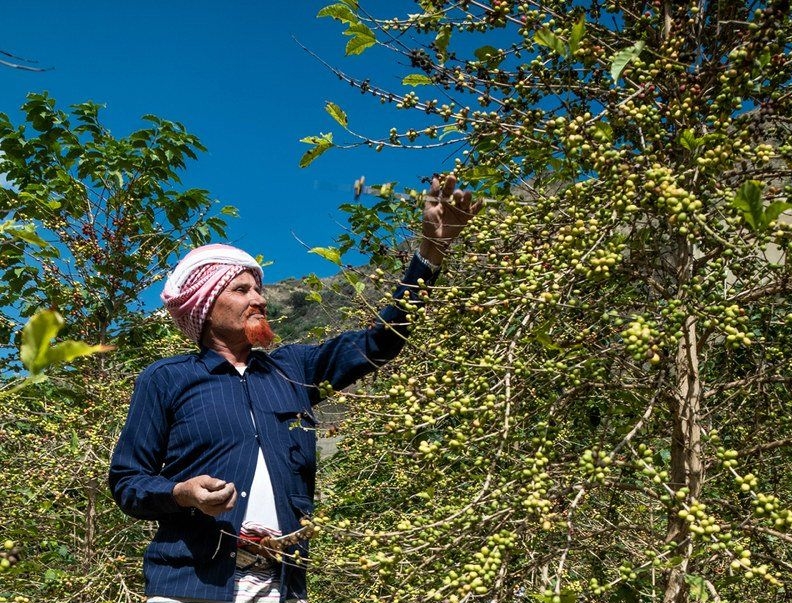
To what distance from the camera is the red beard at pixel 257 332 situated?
9.66 feet

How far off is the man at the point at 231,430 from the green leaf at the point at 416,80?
0.33 metres

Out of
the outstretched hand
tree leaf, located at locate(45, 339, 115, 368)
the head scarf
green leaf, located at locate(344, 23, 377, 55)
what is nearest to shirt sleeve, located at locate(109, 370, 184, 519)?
the head scarf

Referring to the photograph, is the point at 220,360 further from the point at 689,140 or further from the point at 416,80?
the point at 689,140

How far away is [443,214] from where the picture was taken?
2.57 m

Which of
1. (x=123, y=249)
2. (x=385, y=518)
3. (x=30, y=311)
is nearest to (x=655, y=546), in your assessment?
(x=385, y=518)

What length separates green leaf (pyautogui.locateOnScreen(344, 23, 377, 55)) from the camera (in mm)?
2408

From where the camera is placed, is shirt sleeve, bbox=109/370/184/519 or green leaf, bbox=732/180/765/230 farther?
shirt sleeve, bbox=109/370/184/519

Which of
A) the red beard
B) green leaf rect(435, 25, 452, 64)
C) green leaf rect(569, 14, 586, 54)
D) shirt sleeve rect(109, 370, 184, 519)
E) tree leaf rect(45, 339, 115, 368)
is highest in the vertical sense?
green leaf rect(435, 25, 452, 64)

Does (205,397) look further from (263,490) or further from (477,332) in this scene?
(477,332)

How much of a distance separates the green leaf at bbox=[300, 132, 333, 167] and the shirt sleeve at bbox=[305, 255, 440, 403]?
519 millimetres

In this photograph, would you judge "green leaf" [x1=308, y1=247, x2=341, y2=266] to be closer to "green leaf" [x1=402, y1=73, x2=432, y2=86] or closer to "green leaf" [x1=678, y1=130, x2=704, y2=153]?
"green leaf" [x1=402, y1=73, x2=432, y2=86]

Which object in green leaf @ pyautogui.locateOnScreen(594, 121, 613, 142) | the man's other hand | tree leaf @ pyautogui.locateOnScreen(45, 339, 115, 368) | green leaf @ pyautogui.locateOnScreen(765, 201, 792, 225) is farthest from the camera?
the man's other hand

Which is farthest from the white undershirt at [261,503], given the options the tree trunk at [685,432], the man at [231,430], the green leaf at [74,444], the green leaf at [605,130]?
the green leaf at [74,444]

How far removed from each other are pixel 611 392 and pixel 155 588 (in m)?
1.67
